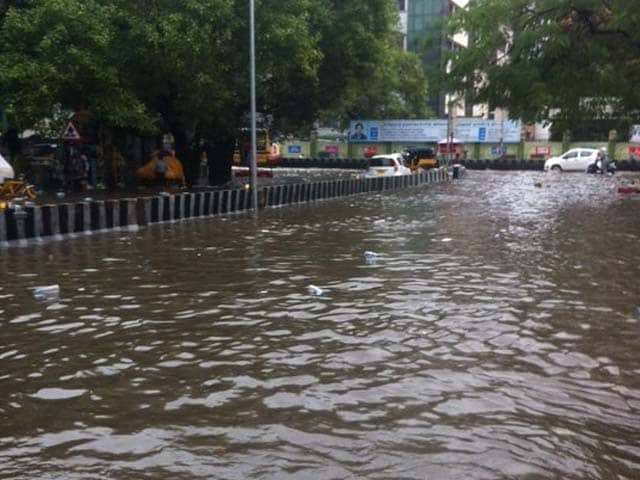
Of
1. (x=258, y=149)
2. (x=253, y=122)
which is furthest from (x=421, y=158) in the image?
(x=253, y=122)

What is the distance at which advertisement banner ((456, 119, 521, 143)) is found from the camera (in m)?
55.9

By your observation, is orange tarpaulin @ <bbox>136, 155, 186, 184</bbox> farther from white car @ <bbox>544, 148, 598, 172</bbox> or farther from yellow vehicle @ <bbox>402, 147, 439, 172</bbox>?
white car @ <bbox>544, 148, 598, 172</bbox>

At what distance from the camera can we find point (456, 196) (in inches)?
1069

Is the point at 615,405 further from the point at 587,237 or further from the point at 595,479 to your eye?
the point at 587,237

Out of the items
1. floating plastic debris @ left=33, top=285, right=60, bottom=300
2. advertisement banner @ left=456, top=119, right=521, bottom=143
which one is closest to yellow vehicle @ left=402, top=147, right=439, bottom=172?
advertisement banner @ left=456, top=119, right=521, bottom=143

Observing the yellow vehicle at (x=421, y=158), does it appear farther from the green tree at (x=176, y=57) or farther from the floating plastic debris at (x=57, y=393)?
the floating plastic debris at (x=57, y=393)

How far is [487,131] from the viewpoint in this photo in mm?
56438

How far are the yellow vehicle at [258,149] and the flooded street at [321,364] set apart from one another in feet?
56.9

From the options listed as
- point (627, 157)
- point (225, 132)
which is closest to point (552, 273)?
point (225, 132)

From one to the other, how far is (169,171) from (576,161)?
28400 mm

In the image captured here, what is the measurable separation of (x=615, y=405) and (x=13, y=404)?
426 centimetres

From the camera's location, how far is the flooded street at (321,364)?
4480 millimetres

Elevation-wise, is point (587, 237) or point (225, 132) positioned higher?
point (225, 132)

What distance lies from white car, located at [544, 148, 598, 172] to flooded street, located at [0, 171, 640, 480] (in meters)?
35.4
